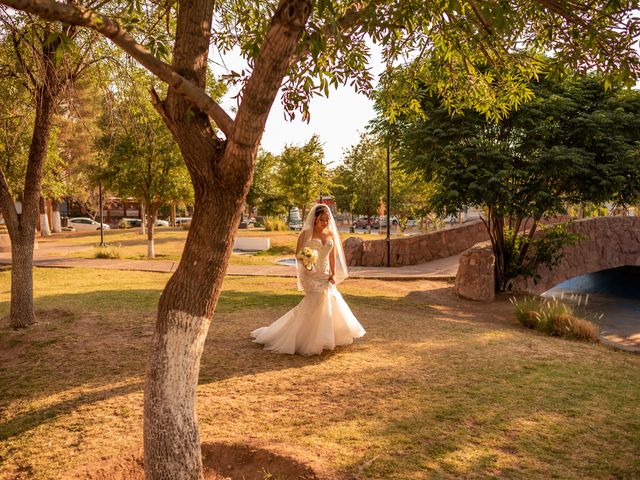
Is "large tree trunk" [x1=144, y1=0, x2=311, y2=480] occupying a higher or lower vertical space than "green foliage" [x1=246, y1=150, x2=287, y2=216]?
lower

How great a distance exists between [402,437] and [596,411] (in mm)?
2455

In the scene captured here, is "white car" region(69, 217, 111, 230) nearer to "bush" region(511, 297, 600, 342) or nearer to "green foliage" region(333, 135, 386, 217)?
"green foliage" region(333, 135, 386, 217)

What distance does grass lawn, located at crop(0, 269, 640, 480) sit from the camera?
14.9 ft

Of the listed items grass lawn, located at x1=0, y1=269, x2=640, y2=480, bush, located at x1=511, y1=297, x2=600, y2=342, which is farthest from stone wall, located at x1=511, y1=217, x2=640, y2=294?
grass lawn, located at x1=0, y1=269, x2=640, y2=480

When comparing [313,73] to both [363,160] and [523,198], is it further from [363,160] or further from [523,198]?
[363,160]

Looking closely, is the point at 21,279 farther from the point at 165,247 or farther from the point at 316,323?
the point at 165,247

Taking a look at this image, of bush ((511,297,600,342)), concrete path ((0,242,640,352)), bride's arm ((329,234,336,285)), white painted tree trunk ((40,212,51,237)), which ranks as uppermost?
white painted tree trunk ((40,212,51,237))

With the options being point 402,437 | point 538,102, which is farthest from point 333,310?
point 538,102

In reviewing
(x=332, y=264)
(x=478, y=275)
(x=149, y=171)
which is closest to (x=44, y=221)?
(x=149, y=171)

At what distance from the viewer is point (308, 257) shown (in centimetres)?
821

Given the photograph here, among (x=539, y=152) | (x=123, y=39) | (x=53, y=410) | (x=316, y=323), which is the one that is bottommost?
(x=53, y=410)

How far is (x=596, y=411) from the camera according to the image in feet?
19.1

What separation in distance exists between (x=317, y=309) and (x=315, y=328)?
0.32 meters

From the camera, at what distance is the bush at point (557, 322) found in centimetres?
1051
